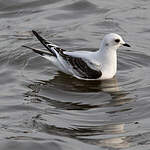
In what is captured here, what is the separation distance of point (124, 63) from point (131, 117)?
2951mm

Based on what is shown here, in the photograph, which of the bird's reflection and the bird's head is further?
the bird's head

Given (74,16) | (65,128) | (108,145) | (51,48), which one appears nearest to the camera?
(108,145)

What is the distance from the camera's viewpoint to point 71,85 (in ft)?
36.2

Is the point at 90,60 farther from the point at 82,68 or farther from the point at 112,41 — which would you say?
the point at 112,41

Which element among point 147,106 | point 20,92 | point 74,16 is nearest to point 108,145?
point 147,106

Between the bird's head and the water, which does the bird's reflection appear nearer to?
the water

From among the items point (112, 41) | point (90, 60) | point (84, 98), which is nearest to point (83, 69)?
point (90, 60)

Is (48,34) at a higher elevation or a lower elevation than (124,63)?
higher

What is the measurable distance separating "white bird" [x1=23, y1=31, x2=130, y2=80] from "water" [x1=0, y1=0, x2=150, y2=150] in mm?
160

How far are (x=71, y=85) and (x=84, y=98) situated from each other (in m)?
0.91

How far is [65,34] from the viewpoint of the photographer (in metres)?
13.2

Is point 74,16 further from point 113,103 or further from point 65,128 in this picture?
point 65,128

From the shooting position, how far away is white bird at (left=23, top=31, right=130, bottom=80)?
36.8ft

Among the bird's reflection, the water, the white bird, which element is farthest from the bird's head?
the bird's reflection
